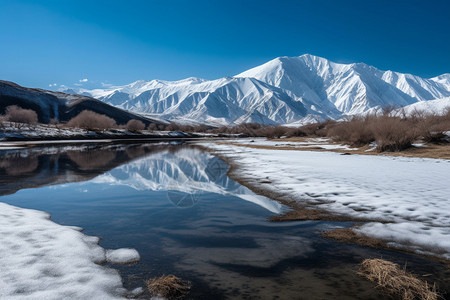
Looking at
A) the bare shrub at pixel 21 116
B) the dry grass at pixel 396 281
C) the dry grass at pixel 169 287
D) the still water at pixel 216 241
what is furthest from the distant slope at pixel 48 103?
the dry grass at pixel 396 281

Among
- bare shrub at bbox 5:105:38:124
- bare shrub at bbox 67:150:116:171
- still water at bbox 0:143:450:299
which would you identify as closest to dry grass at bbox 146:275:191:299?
still water at bbox 0:143:450:299

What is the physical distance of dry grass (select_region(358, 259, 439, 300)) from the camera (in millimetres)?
4001

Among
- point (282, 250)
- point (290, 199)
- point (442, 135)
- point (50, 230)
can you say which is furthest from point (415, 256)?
point (442, 135)

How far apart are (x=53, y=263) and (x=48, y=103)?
194727 mm

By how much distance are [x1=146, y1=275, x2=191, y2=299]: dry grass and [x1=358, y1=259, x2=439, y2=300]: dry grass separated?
110 inches

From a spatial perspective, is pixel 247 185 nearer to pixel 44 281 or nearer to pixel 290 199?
pixel 290 199

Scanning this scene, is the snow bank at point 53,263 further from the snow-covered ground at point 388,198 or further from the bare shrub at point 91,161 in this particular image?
the bare shrub at point 91,161

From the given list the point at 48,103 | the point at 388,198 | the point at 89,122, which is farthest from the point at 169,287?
the point at 48,103

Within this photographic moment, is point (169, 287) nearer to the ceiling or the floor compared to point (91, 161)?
nearer to the ceiling

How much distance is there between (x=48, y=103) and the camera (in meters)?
169

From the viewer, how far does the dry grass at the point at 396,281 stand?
4.00 m

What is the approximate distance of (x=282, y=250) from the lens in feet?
18.4

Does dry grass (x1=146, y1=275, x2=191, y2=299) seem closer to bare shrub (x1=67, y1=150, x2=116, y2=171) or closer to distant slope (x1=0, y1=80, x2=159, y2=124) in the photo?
bare shrub (x1=67, y1=150, x2=116, y2=171)

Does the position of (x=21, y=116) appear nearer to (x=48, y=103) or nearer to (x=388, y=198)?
(x=48, y=103)
